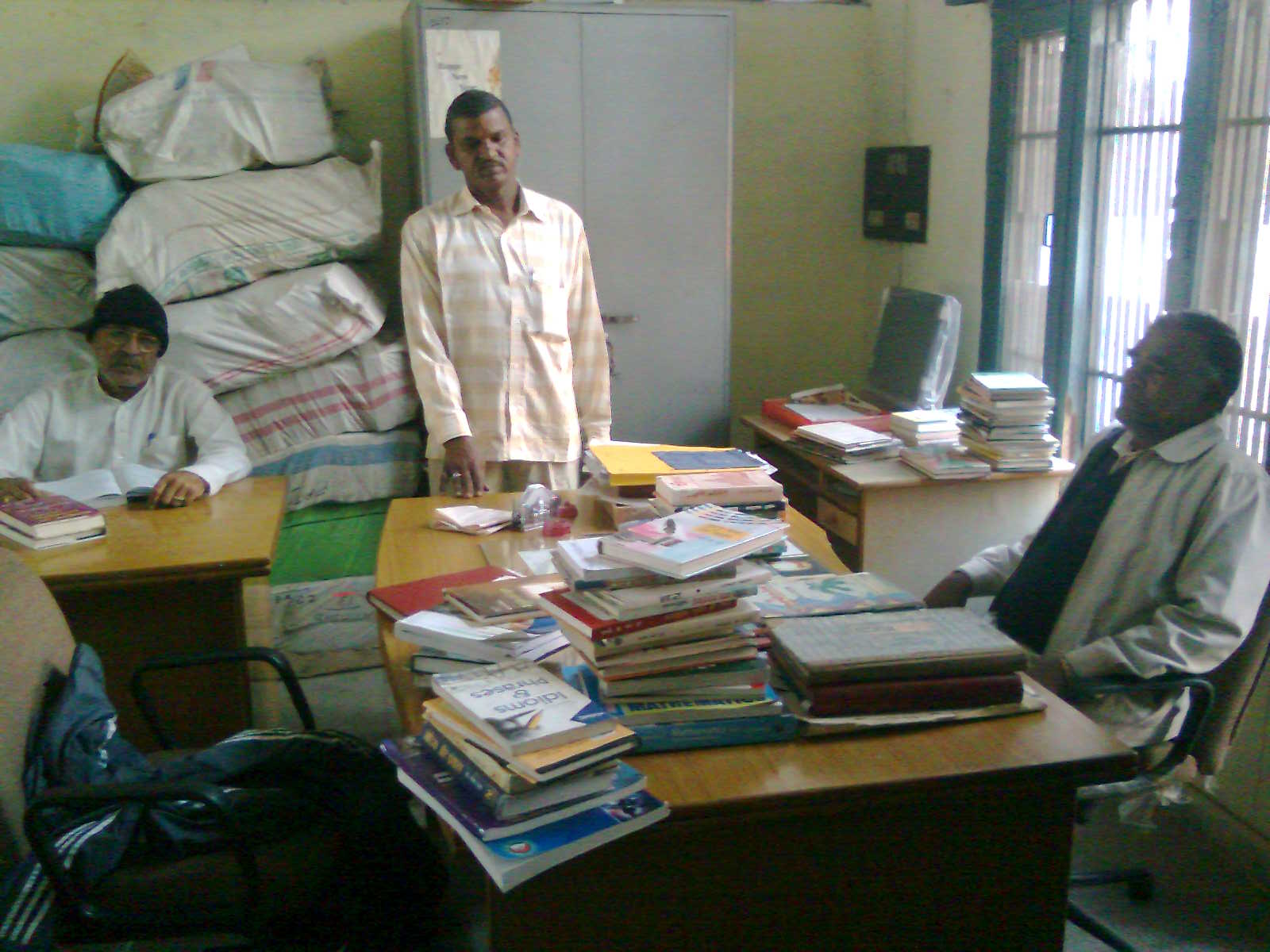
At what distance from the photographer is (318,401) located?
3.79 metres

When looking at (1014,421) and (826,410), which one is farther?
(826,410)

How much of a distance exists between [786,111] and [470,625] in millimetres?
3238

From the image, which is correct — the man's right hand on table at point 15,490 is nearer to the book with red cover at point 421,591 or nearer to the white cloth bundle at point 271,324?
the white cloth bundle at point 271,324

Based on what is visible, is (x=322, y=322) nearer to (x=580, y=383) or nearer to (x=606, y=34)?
(x=580, y=383)

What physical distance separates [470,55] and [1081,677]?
2.71 metres

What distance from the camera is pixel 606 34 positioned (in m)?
3.87

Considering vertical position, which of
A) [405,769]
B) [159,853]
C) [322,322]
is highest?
[322,322]

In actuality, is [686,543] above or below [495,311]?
below

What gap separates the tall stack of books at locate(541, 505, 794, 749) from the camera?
1565 mm

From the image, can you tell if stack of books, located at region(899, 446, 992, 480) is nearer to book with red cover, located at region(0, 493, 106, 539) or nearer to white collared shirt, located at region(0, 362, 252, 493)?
white collared shirt, located at region(0, 362, 252, 493)

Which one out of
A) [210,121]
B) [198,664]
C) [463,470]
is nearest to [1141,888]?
[463,470]

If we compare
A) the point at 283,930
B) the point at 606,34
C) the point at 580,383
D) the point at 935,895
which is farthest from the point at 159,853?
the point at 606,34

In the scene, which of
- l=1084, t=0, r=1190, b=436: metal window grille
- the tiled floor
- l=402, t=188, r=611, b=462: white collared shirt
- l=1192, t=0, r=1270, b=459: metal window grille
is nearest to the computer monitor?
l=1084, t=0, r=1190, b=436: metal window grille

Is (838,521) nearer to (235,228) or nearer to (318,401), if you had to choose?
(318,401)
